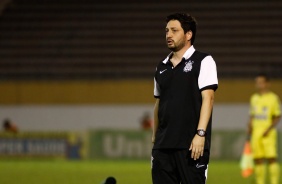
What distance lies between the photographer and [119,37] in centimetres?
3066

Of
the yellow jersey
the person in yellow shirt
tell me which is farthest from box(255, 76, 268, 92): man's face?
the yellow jersey

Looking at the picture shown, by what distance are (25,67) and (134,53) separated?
160 inches

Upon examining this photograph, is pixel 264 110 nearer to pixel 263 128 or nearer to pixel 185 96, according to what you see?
pixel 263 128

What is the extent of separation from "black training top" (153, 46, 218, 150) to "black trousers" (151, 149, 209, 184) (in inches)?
2.3

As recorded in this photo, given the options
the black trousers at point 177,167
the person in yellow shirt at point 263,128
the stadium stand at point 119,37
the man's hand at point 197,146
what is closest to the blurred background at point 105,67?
the stadium stand at point 119,37

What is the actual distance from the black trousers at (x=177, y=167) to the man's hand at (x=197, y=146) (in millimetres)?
94

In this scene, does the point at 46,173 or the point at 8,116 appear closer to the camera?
the point at 46,173

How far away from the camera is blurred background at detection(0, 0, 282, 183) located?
25609 millimetres

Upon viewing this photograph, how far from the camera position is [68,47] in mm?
30344

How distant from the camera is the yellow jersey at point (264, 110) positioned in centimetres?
1368

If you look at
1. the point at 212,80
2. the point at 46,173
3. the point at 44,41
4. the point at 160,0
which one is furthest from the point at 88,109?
the point at 212,80

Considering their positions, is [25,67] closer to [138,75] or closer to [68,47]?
[68,47]

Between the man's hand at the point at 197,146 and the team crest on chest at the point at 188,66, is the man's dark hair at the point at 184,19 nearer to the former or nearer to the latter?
the team crest on chest at the point at 188,66

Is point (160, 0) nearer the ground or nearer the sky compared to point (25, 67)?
nearer the sky
